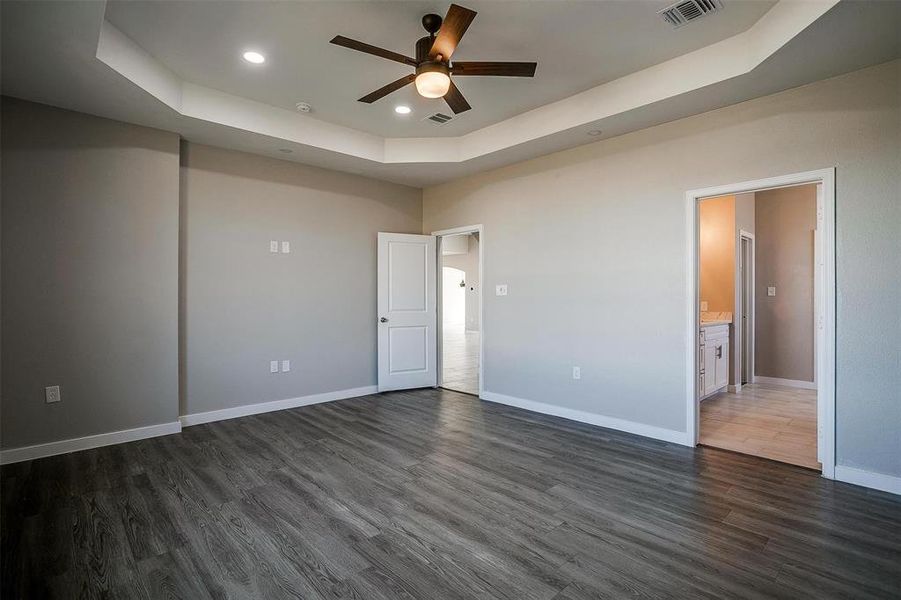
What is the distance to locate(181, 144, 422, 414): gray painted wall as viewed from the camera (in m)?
4.32

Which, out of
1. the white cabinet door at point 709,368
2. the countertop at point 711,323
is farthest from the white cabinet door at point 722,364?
the countertop at point 711,323

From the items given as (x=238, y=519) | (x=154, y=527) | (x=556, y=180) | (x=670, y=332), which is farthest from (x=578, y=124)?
(x=154, y=527)

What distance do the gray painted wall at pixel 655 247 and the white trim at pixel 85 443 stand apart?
337 cm

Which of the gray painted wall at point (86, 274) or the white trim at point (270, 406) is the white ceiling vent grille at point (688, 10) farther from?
the white trim at point (270, 406)

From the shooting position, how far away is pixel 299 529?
2359mm

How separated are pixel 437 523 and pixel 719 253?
533 centimetres

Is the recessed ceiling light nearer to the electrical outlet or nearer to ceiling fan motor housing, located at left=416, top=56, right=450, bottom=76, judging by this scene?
ceiling fan motor housing, located at left=416, top=56, right=450, bottom=76

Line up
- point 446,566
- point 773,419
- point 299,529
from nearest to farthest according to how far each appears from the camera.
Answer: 1. point 446,566
2. point 299,529
3. point 773,419

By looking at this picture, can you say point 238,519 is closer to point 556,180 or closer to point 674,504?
point 674,504

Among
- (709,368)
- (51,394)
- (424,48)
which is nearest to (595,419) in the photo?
(709,368)

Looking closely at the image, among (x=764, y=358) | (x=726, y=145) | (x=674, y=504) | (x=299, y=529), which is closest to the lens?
(x=299, y=529)

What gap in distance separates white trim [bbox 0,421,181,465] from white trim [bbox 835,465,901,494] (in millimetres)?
5271

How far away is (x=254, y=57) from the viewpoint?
3.18 meters

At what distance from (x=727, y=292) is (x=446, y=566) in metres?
5.43
